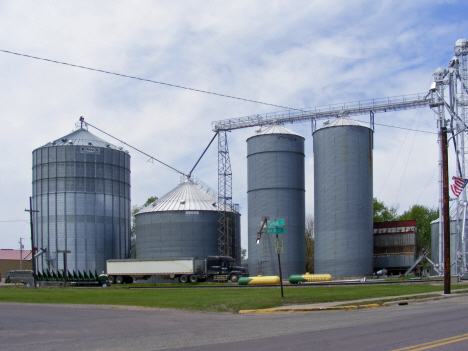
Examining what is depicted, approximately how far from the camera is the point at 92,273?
2714 inches

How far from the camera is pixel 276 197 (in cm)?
6212

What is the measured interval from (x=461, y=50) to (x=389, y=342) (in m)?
48.8

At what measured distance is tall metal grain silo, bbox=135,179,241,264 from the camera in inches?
2726

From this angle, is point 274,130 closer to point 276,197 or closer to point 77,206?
point 276,197

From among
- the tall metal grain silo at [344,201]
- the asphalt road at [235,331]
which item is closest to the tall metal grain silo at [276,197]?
the tall metal grain silo at [344,201]

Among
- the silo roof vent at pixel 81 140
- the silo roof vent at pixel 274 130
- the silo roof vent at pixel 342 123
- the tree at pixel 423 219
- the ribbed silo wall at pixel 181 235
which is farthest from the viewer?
the tree at pixel 423 219

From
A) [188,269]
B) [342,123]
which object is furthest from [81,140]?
[342,123]

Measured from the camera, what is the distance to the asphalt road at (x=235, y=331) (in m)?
12.2

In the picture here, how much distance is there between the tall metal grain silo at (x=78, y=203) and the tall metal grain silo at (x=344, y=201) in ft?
93.4

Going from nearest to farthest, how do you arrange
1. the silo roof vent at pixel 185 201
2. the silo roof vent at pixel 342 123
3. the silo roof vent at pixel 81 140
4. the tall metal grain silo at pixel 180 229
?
the silo roof vent at pixel 342 123, the tall metal grain silo at pixel 180 229, the silo roof vent at pixel 185 201, the silo roof vent at pixel 81 140

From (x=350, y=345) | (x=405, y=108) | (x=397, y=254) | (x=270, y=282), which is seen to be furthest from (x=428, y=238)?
(x=350, y=345)

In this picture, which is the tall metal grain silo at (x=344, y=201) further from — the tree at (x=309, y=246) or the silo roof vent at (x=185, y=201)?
the tree at (x=309, y=246)

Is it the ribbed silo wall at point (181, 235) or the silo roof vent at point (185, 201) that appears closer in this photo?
the ribbed silo wall at point (181, 235)

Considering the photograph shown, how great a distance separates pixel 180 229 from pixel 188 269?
35.6 feet
